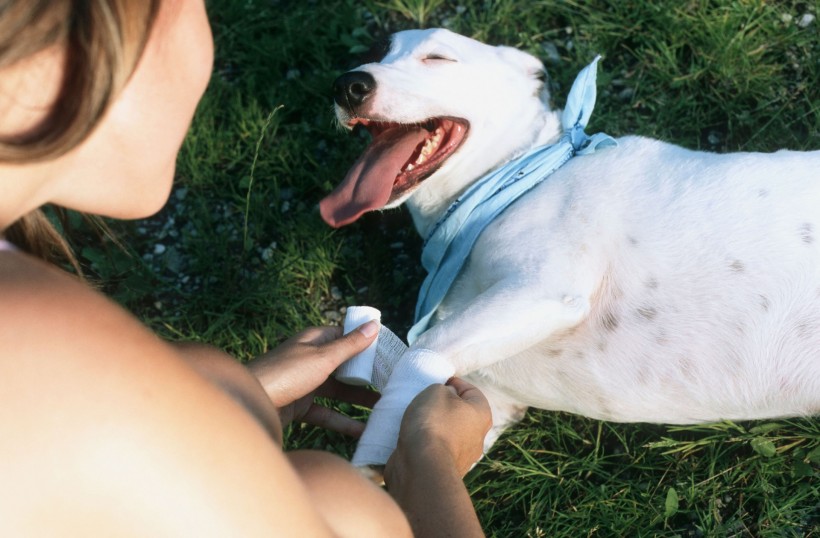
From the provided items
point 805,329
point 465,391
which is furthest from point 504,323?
point 805,329

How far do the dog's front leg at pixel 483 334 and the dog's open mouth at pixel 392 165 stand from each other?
1.95ft

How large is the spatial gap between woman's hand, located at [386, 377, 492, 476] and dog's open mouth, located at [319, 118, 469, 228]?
2.81 feet

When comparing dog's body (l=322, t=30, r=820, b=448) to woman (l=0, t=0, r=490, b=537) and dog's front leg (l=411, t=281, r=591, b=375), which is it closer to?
dog's front leg (l=411, t=281, r=591, b=375)

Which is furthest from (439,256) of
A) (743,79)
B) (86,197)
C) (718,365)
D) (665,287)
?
(743,79)

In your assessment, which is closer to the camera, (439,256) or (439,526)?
(439,526)

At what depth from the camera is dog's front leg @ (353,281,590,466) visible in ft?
8.95

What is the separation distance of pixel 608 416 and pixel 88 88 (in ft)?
7.16

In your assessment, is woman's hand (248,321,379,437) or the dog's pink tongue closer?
woman's hand (248,321,379,437)

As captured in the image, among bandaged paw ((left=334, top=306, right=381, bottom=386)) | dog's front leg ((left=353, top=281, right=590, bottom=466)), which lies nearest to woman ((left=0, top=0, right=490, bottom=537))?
dog's front leg ((left=353, top=281, right=590, bottom=466))

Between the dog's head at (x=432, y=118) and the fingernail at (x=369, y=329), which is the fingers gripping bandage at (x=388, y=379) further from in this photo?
the dog's head at (x=432, y=118)

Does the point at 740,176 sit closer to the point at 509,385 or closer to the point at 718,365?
the point at 718,365

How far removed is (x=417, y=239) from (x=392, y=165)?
0.84 metres

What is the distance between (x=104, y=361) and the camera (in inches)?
49.9

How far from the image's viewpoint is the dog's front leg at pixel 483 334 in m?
2.73
